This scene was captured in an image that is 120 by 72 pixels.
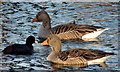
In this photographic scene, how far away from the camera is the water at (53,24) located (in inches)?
497

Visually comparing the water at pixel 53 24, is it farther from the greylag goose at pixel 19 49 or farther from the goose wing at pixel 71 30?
the goose wing at pixel 71 30

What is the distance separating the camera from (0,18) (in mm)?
18812

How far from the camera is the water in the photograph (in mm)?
12633

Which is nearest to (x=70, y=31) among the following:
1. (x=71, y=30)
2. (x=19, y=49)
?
(x=71, y=30)

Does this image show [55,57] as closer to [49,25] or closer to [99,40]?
[99,40]

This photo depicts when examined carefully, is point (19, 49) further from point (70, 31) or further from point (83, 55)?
point (70, 31)

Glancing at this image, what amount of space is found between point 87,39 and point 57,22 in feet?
7.68

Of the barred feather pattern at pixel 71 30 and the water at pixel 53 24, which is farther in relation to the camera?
the barred feather pattern at pixel 71 30

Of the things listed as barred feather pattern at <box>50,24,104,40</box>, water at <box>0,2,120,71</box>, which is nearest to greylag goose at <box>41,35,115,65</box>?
water at <box>0,2,120,71</box>

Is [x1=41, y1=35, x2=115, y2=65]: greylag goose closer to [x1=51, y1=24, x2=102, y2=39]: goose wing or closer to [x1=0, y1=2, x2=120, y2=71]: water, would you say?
[x1=0, y1=2, x2=120, y2=71]: water

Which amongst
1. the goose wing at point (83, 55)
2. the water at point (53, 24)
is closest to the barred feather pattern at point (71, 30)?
the water at point (53, 24)

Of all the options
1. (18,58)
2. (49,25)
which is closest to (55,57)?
(18,58)

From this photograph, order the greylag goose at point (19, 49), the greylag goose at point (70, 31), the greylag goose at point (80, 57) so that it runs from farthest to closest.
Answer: the greylag goose at point (70, 31), the greylag goose at point (19, 49), the greylag goose at point (80, 57)

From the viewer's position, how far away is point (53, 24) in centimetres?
Answer: 1831
